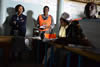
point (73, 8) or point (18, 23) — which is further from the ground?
point (73, 8)

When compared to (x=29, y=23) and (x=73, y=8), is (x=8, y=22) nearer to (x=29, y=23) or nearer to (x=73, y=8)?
(x=29, y=23)

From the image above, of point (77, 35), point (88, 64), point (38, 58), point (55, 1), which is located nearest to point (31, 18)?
point (55, 1)

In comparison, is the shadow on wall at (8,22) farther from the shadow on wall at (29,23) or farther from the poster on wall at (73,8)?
the poster on wall at (73,8)

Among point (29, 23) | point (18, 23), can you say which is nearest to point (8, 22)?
point (18, 23)

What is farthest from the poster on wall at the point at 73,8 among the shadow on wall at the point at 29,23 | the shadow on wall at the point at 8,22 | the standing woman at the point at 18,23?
the shadow on wall at the point at 8,22

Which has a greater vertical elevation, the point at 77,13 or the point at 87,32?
the point at 77,13

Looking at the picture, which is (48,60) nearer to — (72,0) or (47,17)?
(47,17)

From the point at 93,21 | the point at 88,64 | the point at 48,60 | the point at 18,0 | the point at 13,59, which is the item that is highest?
the point at 18,0

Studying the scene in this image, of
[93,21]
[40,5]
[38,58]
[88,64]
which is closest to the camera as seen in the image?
[93,21]

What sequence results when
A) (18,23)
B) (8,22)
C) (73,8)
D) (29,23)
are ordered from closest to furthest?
(18,23) < (8,22) < (29,23) < (73,8)

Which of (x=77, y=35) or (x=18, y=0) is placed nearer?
(x=77, y=35)

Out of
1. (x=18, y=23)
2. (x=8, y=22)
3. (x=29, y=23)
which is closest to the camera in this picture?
(x=18, y=23)

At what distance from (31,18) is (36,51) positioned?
1602 millimetres

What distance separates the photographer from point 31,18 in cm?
395
